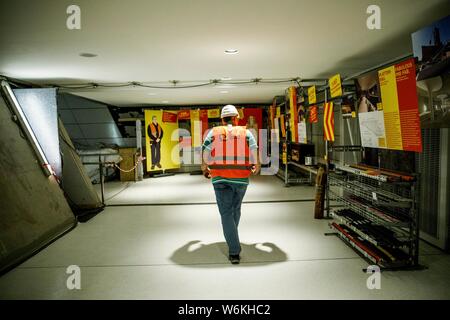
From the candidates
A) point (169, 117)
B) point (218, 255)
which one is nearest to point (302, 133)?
point (218, 255)

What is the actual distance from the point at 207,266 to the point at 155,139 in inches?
275

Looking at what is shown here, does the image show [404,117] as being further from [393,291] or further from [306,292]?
[306,292]

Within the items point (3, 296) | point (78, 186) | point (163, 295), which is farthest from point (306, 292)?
point (78, 186)

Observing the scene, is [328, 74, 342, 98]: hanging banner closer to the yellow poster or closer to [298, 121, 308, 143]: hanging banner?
[298, 121, 308, 143]: hanging banner

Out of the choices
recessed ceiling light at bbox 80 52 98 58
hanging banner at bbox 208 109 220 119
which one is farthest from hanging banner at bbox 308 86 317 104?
hanging banner at bbox 208 109 220 119

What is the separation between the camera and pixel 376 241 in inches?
120

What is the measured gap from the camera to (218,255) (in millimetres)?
3471

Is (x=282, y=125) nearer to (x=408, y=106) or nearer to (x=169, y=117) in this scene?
(x=169, y=117)

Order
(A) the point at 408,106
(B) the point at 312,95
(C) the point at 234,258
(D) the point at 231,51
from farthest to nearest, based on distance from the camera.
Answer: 1. (B) the point at 312,95
2. (D) the point at 231,51
3. (C) the point at 234,258
4. (A) the point at 408,106

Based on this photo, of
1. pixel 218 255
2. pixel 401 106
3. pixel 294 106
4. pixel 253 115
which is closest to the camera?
pixel 401 106

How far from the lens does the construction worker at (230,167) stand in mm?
3158

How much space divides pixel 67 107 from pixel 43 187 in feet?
17.7

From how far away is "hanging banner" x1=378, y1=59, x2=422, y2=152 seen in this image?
9.18 feet

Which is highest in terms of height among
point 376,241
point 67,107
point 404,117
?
point 67,107
